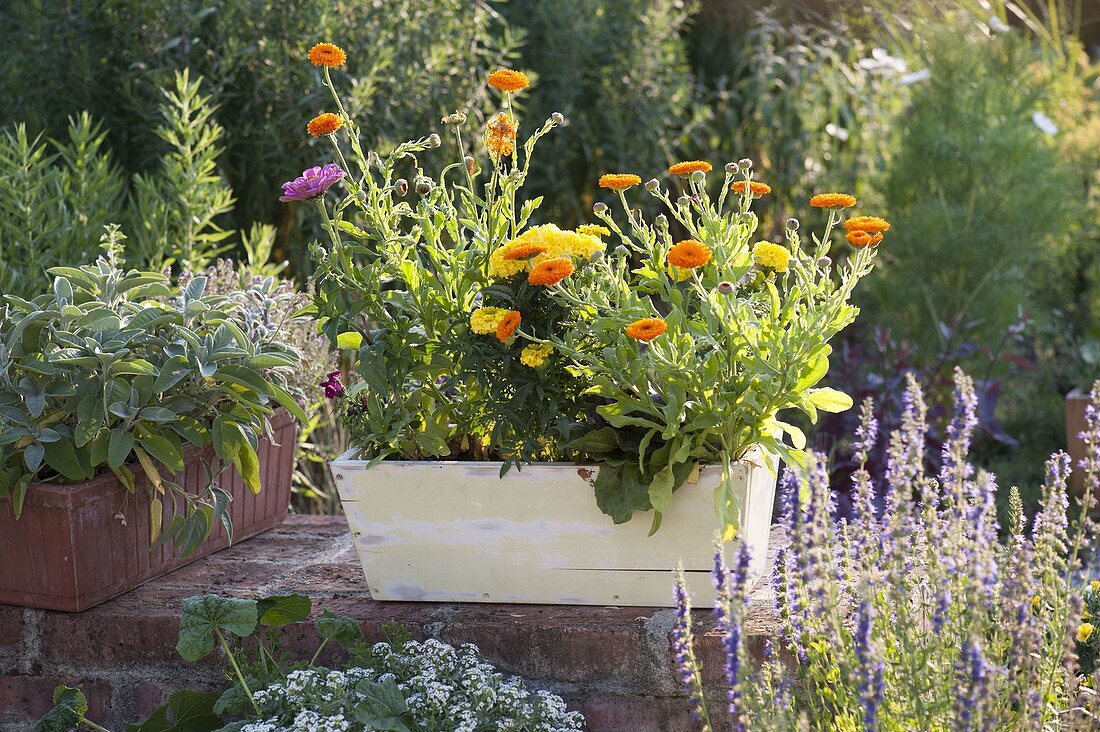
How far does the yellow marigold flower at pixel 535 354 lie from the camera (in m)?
1.77

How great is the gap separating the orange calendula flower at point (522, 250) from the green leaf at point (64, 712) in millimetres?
981

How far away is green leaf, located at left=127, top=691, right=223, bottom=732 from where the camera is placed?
71.2 inches

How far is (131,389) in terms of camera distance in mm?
1903

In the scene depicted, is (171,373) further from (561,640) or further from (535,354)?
(561,640)

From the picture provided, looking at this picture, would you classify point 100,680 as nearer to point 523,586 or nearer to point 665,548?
point 523,586

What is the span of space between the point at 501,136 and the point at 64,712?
3.76ft

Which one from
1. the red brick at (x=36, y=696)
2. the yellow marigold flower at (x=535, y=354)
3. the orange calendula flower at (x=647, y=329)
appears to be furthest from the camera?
the red brick at (x=36, y=696)

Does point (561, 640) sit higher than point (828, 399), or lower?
lower

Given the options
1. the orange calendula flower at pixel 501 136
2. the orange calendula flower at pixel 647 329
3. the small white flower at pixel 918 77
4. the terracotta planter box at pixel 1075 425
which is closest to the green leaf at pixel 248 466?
the orange calendula flower at pixel 501 136

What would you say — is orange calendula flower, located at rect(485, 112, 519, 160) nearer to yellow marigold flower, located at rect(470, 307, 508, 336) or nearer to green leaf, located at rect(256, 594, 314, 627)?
yellow marigold flower, located at rect(470, 307, 508, 336)

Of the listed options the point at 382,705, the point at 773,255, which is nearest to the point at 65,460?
the point at 382,705

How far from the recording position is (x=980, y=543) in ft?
4.57

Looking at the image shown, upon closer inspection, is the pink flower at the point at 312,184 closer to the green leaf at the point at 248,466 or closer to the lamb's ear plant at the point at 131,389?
the lamb's ear plant at the point at 131,389

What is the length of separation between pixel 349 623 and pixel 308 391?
93 cm
